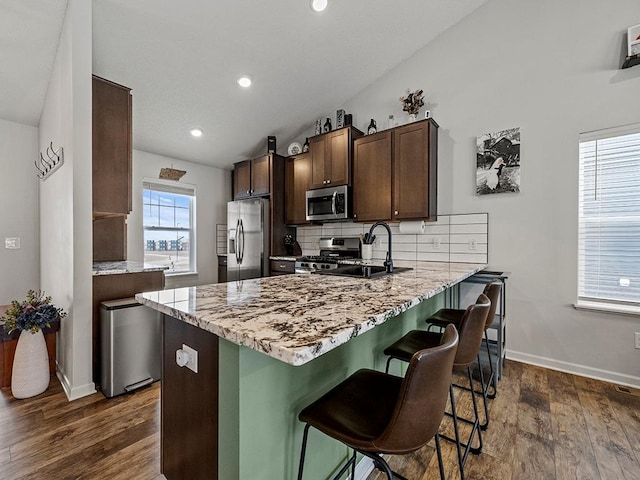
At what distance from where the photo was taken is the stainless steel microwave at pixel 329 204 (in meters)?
3.68

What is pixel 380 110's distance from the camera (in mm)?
3717

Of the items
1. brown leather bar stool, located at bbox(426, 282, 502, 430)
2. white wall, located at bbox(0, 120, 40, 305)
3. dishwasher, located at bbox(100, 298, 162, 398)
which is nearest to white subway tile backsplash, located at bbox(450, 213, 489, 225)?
brown leather bar stool, located at bbox(426, 282, 502, 430)

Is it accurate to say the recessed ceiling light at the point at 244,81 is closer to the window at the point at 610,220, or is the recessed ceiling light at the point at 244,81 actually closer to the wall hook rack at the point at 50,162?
the wall hook rack at the point at 50,162

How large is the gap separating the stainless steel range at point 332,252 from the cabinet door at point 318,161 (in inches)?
31.0

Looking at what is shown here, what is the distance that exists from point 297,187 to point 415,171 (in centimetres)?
175

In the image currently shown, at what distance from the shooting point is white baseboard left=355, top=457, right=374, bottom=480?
1393 millimetres

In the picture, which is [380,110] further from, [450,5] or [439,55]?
[450,5]

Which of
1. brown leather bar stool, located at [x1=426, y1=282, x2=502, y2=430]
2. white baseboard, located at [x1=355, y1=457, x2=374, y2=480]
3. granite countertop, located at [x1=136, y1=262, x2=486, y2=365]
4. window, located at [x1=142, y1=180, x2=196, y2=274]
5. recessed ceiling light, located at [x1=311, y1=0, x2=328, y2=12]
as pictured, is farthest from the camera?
window, located at [x1=142, y1=180, x2=196, y2=274]

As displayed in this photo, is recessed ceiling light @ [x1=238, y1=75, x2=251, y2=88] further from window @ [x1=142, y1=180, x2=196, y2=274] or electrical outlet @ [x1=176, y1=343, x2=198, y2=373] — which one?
electrical outlet @ [x1=176, y1=343, x2=198, y2=373]

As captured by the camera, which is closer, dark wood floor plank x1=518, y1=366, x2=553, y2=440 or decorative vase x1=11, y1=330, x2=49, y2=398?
dark wood floor plank x1=518, y1=366, x2=553, y2=440

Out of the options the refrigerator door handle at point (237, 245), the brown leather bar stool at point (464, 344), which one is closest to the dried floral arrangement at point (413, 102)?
the brown leather bar stool at point (464, 344)

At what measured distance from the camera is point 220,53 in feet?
9.40

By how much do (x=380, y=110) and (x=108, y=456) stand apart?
3990 millimetres

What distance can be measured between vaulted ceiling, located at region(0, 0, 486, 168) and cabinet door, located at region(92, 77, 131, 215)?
1.87ft
